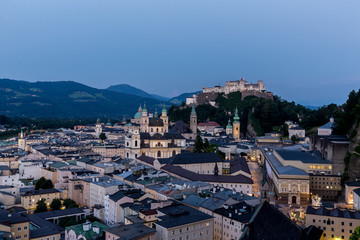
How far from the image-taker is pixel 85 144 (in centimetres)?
7612

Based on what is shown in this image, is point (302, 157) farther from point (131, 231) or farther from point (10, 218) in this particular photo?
point (10, 218)

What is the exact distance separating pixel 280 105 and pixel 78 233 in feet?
227

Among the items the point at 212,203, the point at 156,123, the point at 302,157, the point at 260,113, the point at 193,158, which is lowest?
the point at 212,203

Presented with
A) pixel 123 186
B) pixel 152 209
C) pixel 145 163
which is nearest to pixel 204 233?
pixel 152 209

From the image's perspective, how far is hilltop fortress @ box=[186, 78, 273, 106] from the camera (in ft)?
338

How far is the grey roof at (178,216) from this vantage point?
24219 mm

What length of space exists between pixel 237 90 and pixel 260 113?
72.9 ft

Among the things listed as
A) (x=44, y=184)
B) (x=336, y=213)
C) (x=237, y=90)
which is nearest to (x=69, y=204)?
(x=44, y=184)

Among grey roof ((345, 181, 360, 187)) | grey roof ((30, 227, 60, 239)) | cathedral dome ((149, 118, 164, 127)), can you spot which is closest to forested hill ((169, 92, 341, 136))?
cathedral dome ((149, 118, 164, 127))

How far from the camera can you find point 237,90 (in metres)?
106

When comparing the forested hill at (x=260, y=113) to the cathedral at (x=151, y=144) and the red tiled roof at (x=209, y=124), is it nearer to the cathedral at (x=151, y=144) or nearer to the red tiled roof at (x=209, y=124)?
the red tiled roof at (x=209, y=124)

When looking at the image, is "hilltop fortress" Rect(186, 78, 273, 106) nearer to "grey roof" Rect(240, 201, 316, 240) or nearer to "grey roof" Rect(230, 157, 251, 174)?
"grey roof" Rect(230, 157, 251, 174)

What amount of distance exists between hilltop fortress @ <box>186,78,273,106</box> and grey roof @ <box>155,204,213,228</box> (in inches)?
3097

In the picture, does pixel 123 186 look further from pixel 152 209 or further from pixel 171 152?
pixel 171 152
